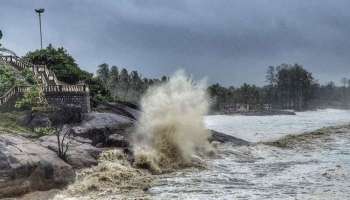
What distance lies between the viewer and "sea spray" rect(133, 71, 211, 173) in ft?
108

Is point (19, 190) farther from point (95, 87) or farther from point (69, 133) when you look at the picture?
point (95, 87)

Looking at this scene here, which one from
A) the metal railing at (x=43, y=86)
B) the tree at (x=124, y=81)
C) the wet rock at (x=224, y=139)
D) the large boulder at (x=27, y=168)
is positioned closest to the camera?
the large boulder at (x=27, y=168)

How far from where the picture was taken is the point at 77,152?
29562mm

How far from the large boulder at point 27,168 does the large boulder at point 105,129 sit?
31.6ft

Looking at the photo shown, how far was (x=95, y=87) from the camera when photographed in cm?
5956

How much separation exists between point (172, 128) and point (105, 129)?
4643 millimetres

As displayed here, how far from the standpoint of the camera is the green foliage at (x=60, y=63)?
6166cm

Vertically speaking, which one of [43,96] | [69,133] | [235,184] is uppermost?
[43,96]

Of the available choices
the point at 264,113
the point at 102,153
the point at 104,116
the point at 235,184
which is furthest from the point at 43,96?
the point at 264,113

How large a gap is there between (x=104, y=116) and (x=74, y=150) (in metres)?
11.5

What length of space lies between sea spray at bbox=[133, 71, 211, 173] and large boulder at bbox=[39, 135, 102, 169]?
2637mm

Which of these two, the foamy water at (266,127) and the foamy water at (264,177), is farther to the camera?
the foamy water at (266,127)

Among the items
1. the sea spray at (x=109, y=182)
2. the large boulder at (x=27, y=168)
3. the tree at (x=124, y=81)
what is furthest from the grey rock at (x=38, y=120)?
the tree at (x=124, y=81)

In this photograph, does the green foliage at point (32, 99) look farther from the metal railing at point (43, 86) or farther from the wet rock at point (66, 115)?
the metal railing at point (43, 86)
